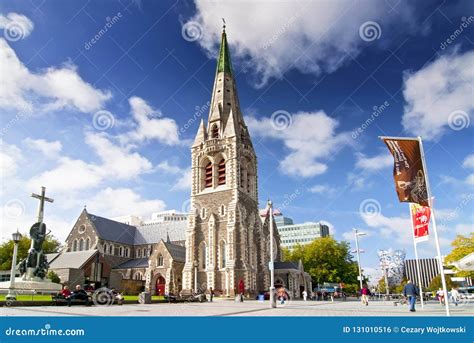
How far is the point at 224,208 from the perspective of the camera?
152 feet

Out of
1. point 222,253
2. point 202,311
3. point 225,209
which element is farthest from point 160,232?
point 202,311

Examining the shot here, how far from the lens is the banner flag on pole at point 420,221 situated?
1926 cm

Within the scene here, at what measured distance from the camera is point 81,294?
1950 cm

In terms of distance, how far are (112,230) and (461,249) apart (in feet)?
169

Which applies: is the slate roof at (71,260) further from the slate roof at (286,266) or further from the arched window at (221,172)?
the slate roof at (286,266)

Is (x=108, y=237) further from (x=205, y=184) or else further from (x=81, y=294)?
(x=81, y=294)

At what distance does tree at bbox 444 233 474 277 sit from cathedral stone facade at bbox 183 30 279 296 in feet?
72.0

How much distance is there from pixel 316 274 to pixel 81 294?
5225cm

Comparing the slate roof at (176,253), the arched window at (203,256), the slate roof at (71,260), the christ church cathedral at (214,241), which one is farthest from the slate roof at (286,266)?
the slate roof at (71,260)

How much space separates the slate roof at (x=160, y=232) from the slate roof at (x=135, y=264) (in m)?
5.24

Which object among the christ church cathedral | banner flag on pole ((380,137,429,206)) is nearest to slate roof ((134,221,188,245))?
the christ church cathedral

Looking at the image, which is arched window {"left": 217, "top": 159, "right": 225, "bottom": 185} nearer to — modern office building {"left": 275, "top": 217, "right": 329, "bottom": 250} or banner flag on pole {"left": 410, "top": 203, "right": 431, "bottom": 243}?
banner flag on pole {"left": 410, "top": 203, "right": 431, "bottom": 243}

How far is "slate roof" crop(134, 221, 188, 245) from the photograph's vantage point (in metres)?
65.1
